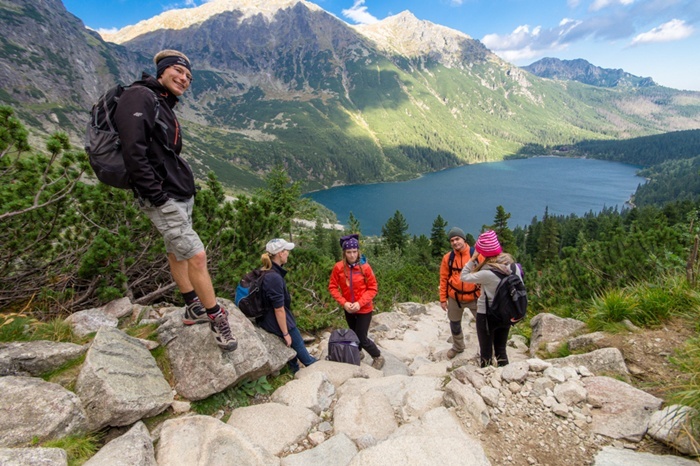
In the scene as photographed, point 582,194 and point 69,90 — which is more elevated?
point 69,90

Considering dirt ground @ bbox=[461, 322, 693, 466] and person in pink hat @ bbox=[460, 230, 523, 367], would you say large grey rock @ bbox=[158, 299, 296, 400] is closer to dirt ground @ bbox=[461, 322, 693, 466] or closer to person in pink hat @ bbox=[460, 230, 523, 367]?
dirt ground @ bbox=[461, 322, 693, 466]

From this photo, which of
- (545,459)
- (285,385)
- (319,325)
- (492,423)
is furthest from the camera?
(319,325)

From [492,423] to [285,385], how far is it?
2.80 meters

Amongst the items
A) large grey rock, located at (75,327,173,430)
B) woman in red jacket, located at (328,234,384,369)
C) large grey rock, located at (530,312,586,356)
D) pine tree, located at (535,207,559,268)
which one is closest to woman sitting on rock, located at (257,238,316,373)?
woman in red jacket, located at (328,234,384,369)

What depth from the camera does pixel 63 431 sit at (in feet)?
9.92

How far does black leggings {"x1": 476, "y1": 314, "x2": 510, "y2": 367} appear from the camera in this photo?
5.54m

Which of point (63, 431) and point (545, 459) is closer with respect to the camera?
point (63, 431)

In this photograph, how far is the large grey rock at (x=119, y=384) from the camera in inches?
132

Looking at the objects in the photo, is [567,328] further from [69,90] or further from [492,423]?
[69,90]

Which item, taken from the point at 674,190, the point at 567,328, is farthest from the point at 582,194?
the point at 567,328

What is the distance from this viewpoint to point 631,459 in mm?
2979

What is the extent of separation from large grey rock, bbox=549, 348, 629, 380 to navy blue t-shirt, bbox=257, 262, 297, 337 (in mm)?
4225

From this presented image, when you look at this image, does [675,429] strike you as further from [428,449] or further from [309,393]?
[309,393]

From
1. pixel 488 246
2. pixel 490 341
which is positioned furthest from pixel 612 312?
pixel 488 246
